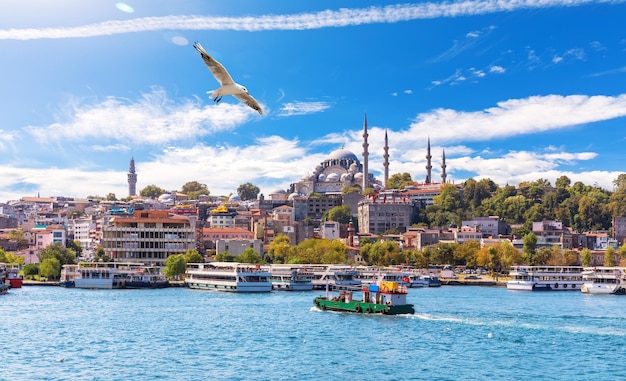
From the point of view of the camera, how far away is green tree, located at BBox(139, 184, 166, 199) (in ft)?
390

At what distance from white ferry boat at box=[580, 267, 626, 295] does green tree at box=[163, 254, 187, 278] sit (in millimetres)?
22313

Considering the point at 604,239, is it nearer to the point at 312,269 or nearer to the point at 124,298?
the point at 312,269

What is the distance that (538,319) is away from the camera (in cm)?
2744

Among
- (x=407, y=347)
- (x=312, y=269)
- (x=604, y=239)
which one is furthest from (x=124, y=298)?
(x=604, y=239)

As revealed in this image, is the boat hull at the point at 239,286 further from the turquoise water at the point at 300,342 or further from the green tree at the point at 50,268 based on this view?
the green tree at the point at 50,268

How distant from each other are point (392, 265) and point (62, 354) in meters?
40.0

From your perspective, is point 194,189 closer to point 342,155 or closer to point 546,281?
point 342,155

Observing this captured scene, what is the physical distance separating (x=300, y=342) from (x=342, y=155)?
8294 centimetres

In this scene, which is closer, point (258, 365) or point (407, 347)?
point (258, 365)

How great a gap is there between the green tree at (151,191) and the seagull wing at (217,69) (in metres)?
112

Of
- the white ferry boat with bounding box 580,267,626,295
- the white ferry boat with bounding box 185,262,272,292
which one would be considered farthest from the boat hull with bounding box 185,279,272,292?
Result: the white ferry boat with bounding box 580,267,626,295

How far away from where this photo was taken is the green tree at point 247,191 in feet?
362

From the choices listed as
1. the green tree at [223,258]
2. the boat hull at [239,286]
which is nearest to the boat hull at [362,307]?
the boat hull at [239,286]

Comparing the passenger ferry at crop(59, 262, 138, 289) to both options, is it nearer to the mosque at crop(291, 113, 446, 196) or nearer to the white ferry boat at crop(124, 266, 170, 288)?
the white ferry boat at crop(124, 266, 170, 288)
